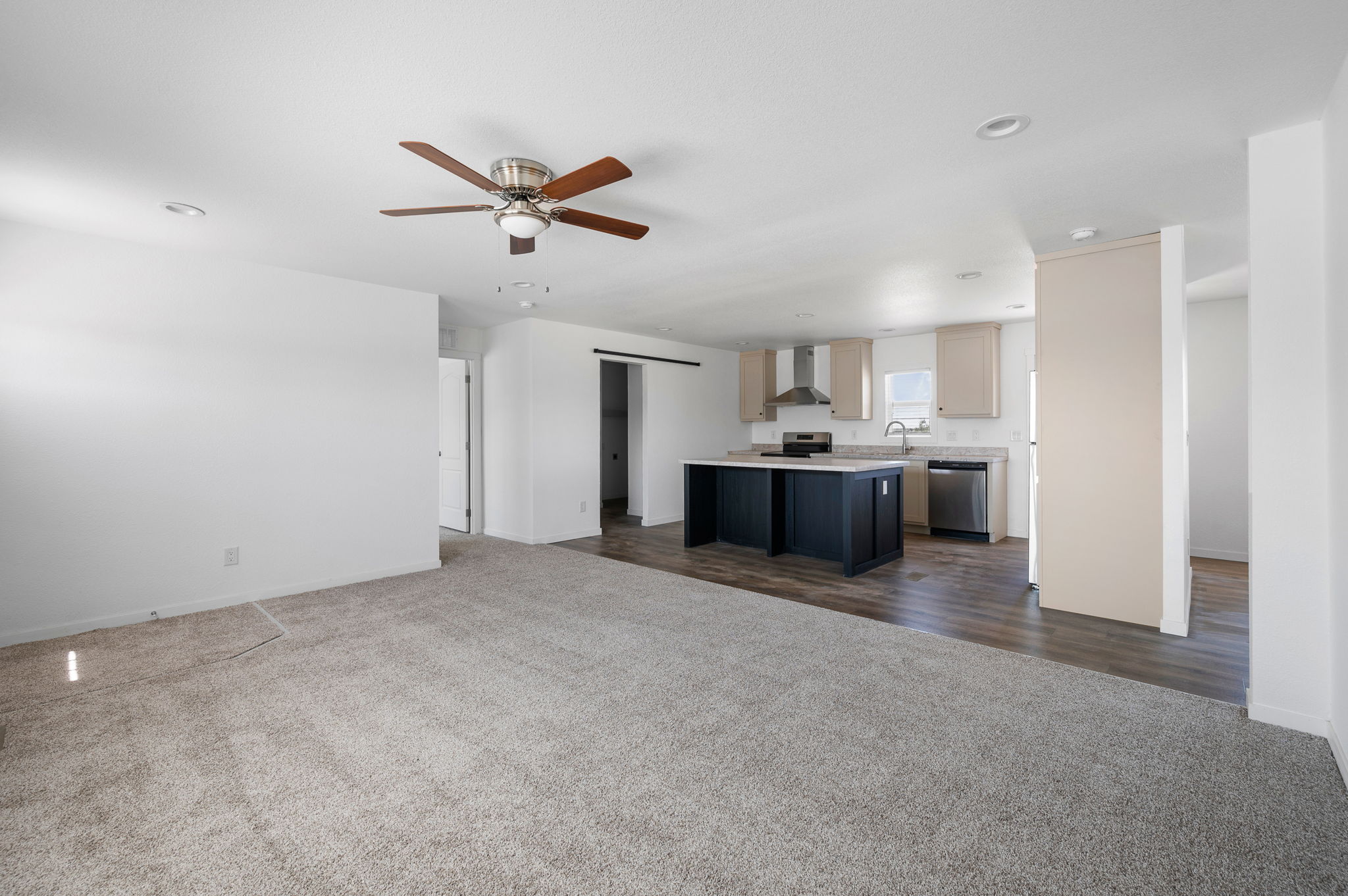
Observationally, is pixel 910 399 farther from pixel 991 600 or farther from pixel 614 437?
pixel 614 437

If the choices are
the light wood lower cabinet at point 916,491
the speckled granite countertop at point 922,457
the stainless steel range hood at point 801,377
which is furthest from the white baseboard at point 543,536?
the light wood lower cabinet at point 916,491

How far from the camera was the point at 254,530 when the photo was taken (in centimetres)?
413

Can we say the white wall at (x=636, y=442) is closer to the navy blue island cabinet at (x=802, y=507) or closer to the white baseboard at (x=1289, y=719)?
the navy blue island cabinet at (x=802, y=507)

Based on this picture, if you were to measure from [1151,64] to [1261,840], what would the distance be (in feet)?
7.98

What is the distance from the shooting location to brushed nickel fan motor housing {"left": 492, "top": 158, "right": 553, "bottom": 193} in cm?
251

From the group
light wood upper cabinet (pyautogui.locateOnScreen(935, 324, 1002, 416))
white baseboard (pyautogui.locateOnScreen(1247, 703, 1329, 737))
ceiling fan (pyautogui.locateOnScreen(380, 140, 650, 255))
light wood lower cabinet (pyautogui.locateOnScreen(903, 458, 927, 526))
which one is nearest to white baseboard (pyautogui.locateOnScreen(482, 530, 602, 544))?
light wood lower cabinet (pyautogui.locateOnScreen(903, 458, 927, 526))

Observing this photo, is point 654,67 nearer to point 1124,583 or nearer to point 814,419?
point 1124,583

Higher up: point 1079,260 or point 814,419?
point 1079,260

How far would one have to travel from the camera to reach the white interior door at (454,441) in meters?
6.73

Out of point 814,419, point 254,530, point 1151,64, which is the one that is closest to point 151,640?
point 254,530

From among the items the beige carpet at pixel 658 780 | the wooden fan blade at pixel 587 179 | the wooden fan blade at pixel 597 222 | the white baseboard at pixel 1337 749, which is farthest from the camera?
the wooden fan blade at pixel 597 222

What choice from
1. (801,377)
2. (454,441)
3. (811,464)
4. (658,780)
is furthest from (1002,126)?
(454,441)

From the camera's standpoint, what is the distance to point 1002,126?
229 cm

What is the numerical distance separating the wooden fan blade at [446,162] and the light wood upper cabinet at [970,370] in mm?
5690
